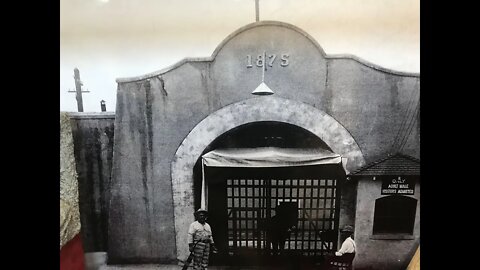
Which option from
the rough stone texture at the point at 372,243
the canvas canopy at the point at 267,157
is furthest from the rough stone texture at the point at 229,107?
the rough stone texture at the point at 372,243

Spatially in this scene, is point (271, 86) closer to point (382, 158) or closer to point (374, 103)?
point (374, 103)

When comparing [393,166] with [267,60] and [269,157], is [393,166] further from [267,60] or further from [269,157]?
[267,60]

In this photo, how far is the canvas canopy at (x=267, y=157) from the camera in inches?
114

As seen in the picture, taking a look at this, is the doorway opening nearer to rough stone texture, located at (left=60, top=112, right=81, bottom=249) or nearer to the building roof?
the building roof

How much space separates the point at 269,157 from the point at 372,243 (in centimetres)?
116

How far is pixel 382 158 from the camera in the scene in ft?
9.64

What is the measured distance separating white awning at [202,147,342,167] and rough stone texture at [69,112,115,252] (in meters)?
0.86

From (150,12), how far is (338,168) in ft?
6.68

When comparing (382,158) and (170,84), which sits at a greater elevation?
(170,84)

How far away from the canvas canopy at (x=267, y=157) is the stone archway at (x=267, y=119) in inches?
3.5

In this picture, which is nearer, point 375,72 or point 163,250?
point 375,72

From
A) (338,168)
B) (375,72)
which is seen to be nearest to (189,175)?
(338,168)

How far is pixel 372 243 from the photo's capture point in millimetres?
2982
